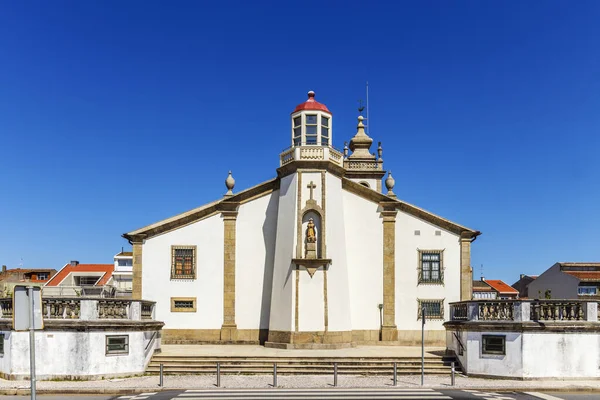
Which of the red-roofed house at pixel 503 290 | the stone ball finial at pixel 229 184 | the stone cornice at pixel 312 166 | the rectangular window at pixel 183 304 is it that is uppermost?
the stone cornice at pixel 312 166

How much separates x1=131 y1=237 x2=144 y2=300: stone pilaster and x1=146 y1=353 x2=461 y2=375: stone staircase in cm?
703

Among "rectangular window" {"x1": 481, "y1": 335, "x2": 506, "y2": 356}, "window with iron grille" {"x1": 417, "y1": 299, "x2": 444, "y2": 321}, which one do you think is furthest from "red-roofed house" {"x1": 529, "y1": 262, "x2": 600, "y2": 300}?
"rectangular window" {"x1": 481, "y1": 335, "x2": 506, "y2": 356}

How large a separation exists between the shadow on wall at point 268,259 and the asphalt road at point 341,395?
1119 cm

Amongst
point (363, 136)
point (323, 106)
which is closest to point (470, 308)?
point (323, 106)

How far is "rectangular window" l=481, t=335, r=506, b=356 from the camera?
20891mm

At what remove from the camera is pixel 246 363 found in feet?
73.6

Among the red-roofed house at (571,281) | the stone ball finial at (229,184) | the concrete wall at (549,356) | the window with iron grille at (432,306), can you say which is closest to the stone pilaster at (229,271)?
the stone ball finial at (229,184)

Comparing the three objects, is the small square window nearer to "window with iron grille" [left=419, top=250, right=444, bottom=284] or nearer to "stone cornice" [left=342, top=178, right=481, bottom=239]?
"stone cornice" [left=342, top=178, right=481, bottom=239]

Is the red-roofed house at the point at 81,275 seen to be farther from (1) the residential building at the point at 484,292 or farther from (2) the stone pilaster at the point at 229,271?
(1) the residential building at the point at 484,292

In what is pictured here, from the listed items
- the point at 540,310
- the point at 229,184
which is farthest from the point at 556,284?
the point at 540,310

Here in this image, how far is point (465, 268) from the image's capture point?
1182 inches

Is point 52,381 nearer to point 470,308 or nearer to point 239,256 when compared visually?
point 239,256

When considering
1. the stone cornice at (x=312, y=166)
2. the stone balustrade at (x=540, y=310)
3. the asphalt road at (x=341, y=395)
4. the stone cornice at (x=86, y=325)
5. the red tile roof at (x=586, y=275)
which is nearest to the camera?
the asphalt road at (x=341, y=395)

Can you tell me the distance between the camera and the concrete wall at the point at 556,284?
6216 centimetres
